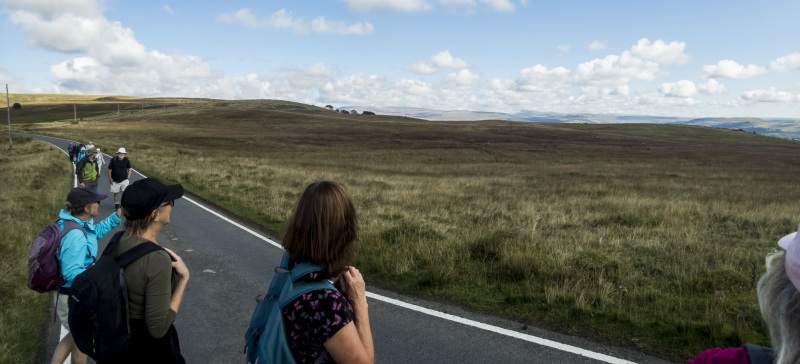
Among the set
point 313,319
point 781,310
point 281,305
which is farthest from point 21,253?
point 781,310

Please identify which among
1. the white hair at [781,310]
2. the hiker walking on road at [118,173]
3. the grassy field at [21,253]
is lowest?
the grassy field at [21,253]

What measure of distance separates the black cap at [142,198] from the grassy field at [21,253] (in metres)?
2.95

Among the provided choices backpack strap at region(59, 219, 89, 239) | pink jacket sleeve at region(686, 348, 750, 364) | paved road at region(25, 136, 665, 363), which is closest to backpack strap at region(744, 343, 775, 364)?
pink jacket sleeve at region(686, 348, 750, 364)

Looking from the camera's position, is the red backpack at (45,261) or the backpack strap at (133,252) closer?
the backpack strap at (133,252)

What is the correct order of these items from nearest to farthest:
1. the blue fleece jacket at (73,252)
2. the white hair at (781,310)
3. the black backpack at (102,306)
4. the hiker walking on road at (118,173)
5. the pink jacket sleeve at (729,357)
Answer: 1. the white hair at (781,310)
2. the pink jacket sleeve at (729,357)
3. the black backpack at (102,306)
4. the blue fleece jacket at (73,252)
5. the hiker walking on road at (118,173)

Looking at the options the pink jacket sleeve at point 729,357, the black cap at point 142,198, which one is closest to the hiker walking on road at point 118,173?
the black cap at point 142,198

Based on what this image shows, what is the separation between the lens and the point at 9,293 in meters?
6.04

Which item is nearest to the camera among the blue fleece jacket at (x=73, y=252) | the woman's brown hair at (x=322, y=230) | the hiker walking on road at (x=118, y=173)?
the woman's brown hair at (x=322, y=230)

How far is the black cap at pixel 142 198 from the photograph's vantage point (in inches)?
108

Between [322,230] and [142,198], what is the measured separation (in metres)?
1.51

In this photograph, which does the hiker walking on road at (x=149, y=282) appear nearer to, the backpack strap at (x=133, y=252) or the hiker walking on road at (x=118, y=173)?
the backpack strap at (x=133, y=252)

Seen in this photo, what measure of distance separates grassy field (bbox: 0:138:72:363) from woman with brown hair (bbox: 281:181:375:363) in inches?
165

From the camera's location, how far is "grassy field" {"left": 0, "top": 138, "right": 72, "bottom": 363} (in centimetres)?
482

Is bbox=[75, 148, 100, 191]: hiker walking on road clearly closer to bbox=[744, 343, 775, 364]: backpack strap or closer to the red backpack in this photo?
the red backpack
